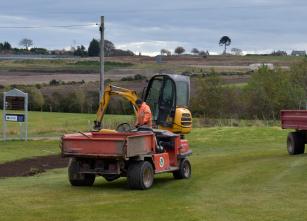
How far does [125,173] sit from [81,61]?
88.8 meters

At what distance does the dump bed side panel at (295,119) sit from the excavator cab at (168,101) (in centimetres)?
626

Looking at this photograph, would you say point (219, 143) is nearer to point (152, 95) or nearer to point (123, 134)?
point (152, 95)

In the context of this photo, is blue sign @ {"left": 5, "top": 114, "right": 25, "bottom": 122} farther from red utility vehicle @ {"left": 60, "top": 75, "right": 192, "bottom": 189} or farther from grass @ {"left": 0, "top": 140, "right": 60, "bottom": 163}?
red utility vehicle @ {"left": 60, "top": 75, "right": 192, "bottom": 189}

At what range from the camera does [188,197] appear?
49.0 feet

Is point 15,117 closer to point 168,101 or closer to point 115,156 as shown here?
point 168,101

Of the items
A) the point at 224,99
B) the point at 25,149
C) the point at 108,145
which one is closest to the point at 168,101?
the point at 108,145

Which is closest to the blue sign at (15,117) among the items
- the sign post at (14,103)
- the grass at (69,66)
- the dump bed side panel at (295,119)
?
the sign post at (14,103)

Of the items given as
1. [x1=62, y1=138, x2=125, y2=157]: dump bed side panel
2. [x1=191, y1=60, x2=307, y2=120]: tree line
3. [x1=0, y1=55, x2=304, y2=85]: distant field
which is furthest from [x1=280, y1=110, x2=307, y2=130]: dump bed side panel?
[x1=0, y1=55, x2=304, y2=85]: distant field

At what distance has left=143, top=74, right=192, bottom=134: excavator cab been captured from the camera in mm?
21183

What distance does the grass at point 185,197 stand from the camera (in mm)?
12695

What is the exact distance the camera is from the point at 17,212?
12.9 meters

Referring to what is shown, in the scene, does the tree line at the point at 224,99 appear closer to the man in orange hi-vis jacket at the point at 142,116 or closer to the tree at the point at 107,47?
the tree at the point at 107,47

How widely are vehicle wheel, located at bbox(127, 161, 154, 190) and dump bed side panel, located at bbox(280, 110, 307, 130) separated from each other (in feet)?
35.6

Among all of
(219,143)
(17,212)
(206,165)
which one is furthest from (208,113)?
(17,212)
